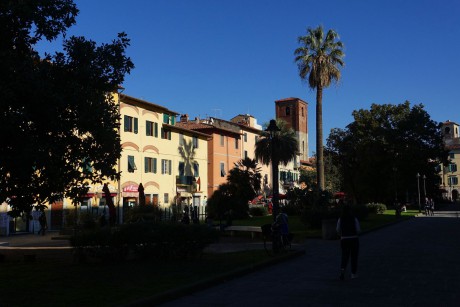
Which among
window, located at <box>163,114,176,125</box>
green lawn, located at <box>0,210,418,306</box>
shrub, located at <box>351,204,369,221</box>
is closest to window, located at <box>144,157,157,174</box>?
window, located at <box>163,114,176,125</box>

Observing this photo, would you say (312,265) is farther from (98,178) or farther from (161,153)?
(161,153)

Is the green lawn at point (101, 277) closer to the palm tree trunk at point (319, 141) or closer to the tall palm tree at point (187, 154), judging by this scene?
the palm tree trunk at point (319, 141)

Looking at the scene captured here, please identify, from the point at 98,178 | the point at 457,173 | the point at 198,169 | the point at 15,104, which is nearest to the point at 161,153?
the point at 198,169

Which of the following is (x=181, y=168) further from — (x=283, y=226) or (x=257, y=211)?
(x=283, y=226)

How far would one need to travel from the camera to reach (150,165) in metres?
43.2

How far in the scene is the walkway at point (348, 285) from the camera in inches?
311

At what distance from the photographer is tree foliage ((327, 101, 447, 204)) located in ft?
192

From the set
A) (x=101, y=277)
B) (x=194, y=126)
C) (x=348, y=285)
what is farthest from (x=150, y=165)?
(x=348, y=285)

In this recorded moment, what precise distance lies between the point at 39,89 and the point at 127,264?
542cm

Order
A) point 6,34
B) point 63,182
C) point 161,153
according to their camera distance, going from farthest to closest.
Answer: point 161,153
point 63,182
point 6,34

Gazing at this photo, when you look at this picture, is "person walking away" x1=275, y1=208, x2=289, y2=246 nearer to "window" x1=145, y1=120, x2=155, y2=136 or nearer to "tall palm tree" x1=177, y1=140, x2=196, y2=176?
"window" x1=145, y1=120, x2=155, y2=136

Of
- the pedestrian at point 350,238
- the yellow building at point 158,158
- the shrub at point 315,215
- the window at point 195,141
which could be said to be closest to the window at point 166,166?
the yellow building at point 158,158

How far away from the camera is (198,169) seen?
52.7 m

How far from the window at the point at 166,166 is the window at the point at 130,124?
5762mm
